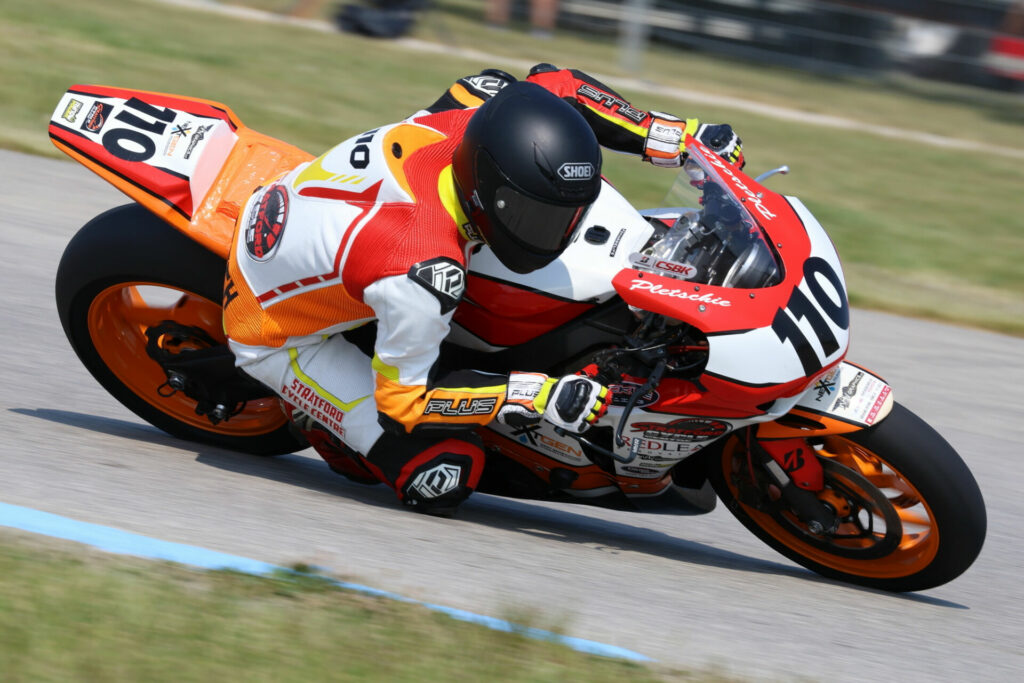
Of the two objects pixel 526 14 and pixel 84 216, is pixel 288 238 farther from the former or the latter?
pixel 526 14

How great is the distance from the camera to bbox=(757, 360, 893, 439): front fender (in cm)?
348

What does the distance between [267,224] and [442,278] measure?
741mm

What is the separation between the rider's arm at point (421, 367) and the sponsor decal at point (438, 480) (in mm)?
203

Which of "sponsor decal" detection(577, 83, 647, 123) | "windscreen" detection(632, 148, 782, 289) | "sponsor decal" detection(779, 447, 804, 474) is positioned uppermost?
"sponsor decal" detection(577, 83, 647, 123)

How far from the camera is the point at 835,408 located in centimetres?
350

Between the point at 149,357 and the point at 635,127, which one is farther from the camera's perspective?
the point at 149,357

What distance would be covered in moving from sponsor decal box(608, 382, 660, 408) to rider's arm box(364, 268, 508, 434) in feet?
1.16

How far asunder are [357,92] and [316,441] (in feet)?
28.4

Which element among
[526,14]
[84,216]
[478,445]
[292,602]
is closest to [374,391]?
[478,445]

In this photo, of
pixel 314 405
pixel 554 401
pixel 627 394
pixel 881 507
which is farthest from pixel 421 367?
pixel 881 507

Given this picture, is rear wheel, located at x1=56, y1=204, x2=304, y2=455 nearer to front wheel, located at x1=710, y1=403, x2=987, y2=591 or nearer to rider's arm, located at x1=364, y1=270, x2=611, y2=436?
rider's arm, located at x1=364, y1=270, x2=611, y2=436

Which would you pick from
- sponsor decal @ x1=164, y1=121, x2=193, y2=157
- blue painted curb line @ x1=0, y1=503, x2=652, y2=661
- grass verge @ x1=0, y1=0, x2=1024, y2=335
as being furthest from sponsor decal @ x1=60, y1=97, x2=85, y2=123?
grass verge @ x1=0, y1=0, x2=1024, y2=335

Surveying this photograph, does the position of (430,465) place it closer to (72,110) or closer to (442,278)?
(442,278)

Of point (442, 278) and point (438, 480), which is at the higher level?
point (442, 278)
